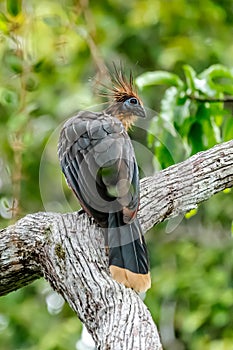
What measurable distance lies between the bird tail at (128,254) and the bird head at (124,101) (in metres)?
1.01

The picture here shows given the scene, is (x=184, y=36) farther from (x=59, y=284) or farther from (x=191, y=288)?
(x=59, y=284)

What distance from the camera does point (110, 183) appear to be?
300cm

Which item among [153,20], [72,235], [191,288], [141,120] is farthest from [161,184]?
[153,20]

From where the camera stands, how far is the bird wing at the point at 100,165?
9.77ft

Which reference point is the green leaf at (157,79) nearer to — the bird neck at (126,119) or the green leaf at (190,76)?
the green leaf at (190,76)

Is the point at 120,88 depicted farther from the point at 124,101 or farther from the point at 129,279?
the point at 129,279

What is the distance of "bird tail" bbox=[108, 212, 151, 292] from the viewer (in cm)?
268

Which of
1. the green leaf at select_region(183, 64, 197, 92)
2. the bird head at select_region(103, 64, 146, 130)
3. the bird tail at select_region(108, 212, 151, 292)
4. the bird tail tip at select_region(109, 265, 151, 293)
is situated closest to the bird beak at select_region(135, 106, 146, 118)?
the bird head at select_region(103, 64, 146, 130)

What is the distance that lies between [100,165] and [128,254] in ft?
1.40

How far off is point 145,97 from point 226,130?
7.93 feet

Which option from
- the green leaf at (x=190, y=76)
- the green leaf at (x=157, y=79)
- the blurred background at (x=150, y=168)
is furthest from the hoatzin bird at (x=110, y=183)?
the blurred background at (x=150, y=168)

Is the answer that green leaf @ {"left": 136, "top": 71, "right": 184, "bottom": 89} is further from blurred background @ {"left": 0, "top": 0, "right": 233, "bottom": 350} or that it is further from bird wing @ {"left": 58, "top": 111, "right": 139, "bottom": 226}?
blurred background @ {"left": 0, "top": 0, "right": 233, "bottom": 350}

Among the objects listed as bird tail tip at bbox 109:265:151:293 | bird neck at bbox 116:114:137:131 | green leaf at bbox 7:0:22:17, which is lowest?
bird tail tip at bbox 109:265:151:293

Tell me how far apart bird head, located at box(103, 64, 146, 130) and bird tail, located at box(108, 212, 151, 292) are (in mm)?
1013
